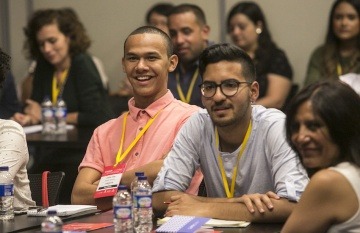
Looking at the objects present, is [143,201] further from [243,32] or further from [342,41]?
[243,32]

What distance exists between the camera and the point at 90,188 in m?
4.29

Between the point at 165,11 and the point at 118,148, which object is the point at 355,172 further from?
the point at 165,11

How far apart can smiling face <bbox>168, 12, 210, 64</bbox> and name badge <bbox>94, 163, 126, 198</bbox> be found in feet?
8.66

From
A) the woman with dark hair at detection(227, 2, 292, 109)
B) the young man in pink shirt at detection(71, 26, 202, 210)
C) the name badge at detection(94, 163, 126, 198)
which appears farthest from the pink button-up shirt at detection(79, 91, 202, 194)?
the woman with dark hair at detection(227, 2, 292, 109)

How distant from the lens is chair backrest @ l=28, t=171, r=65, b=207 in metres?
4.20

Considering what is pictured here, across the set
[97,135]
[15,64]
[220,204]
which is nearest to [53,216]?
[220,204]

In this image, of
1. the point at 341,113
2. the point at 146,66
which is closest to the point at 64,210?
the point at 146,66

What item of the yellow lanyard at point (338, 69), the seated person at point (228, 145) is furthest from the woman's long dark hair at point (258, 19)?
the seated person at point (228, 145)

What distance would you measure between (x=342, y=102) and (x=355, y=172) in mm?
246

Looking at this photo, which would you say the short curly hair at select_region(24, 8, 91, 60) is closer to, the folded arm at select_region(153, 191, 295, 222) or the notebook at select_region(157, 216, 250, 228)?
the folded arm at select_region(153, 191, 295, 222)

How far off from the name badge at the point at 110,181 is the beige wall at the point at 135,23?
3707mm

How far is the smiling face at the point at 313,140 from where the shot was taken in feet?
9.64

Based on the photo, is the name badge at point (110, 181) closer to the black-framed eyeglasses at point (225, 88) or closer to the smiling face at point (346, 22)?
the black-framed eyeglasses at point (225, 88)

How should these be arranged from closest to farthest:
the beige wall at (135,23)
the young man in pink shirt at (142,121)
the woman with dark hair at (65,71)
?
1. the young man in pink shirt at (142,121)
2. the woman with dark hair at (65,71)
3. the beige wall at (135,23)
